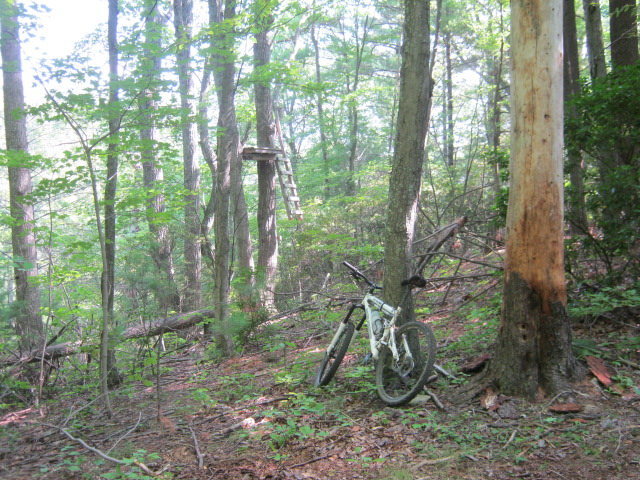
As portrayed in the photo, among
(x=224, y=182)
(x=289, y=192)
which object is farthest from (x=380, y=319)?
(x=289, y=192)

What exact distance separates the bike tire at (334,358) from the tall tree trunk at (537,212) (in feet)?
5.43

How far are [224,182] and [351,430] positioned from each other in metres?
4.81

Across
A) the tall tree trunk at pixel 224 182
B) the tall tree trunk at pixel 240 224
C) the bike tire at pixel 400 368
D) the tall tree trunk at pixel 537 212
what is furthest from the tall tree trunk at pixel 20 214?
the tall tree trunk at pixel 537 212

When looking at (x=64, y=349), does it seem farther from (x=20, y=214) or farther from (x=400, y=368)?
Result: (x=400, y=368)

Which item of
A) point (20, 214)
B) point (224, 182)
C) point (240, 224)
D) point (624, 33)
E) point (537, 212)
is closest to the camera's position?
point (537, 212)

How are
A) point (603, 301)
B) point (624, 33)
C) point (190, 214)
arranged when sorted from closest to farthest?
point (603, 301), point (624, 33), point (190, 214)

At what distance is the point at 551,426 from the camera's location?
11.2 ft

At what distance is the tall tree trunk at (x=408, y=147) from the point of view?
4.65 metres

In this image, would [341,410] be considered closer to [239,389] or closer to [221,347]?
[239,389]

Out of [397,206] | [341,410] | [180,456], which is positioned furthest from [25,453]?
[397,206]

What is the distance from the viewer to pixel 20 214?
27.0 feet

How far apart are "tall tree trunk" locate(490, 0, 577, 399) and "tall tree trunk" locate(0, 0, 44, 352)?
5.75 m

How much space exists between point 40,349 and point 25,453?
2.96 m

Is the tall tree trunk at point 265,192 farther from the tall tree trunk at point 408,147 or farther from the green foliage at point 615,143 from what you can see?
the green foliage at point 615,143
